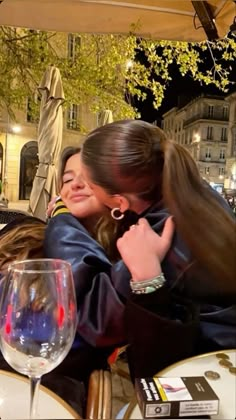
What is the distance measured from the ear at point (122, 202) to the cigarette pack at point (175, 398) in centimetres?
54

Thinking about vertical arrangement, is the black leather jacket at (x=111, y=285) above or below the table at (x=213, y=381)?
above

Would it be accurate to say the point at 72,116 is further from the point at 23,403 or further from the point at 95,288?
the point at 23,403

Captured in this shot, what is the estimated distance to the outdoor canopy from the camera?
89.2 inches

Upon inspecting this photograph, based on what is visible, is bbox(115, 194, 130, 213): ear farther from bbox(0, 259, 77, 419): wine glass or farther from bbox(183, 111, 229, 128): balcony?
bbox(183, 111, 229, 128): balcony

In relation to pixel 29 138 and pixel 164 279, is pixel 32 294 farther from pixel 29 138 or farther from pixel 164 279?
pixel 29 138

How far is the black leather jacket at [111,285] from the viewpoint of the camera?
114cm

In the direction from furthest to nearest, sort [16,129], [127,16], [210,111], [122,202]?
[16,129] < [210,111] < [127,16] < [122,202]

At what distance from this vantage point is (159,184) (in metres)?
1.19

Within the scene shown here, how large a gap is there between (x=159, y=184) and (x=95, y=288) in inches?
13.1

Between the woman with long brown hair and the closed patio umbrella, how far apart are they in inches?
118

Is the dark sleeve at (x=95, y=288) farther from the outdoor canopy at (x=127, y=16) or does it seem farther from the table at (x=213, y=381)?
the outdoor canopy at (x=127, y=16)

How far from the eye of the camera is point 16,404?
0.86 metres

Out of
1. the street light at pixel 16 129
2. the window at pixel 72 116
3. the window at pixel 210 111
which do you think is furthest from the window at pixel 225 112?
the street light at pixel 16 129

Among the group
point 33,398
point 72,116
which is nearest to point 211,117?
point 72,116
